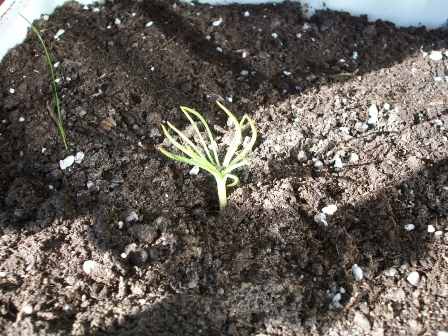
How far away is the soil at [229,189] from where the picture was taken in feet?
3.61

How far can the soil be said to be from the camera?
3.61 feet

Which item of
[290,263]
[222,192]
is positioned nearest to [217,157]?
[222,192]

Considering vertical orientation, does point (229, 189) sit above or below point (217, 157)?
below

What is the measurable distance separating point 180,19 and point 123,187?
870mm

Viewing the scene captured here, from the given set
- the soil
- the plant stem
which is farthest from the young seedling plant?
the soil

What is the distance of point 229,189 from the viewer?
1346 millimetres

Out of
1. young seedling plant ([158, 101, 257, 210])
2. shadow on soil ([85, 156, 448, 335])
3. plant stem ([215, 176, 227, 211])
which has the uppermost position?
young seedling plant ([158, 101, 257, 210])

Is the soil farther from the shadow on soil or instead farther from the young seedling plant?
the young seedling plant

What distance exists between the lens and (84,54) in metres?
1.66

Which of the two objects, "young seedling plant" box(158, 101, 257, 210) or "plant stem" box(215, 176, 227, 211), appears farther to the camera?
"plant stem" box(215, 176, 227, 211)

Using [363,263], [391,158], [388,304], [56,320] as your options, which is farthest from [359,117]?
[56,320]

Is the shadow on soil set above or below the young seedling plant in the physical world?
below

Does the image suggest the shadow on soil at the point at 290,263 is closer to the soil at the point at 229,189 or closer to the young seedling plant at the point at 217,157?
the soil at the point at 229,189

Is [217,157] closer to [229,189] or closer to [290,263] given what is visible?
[229,189]
